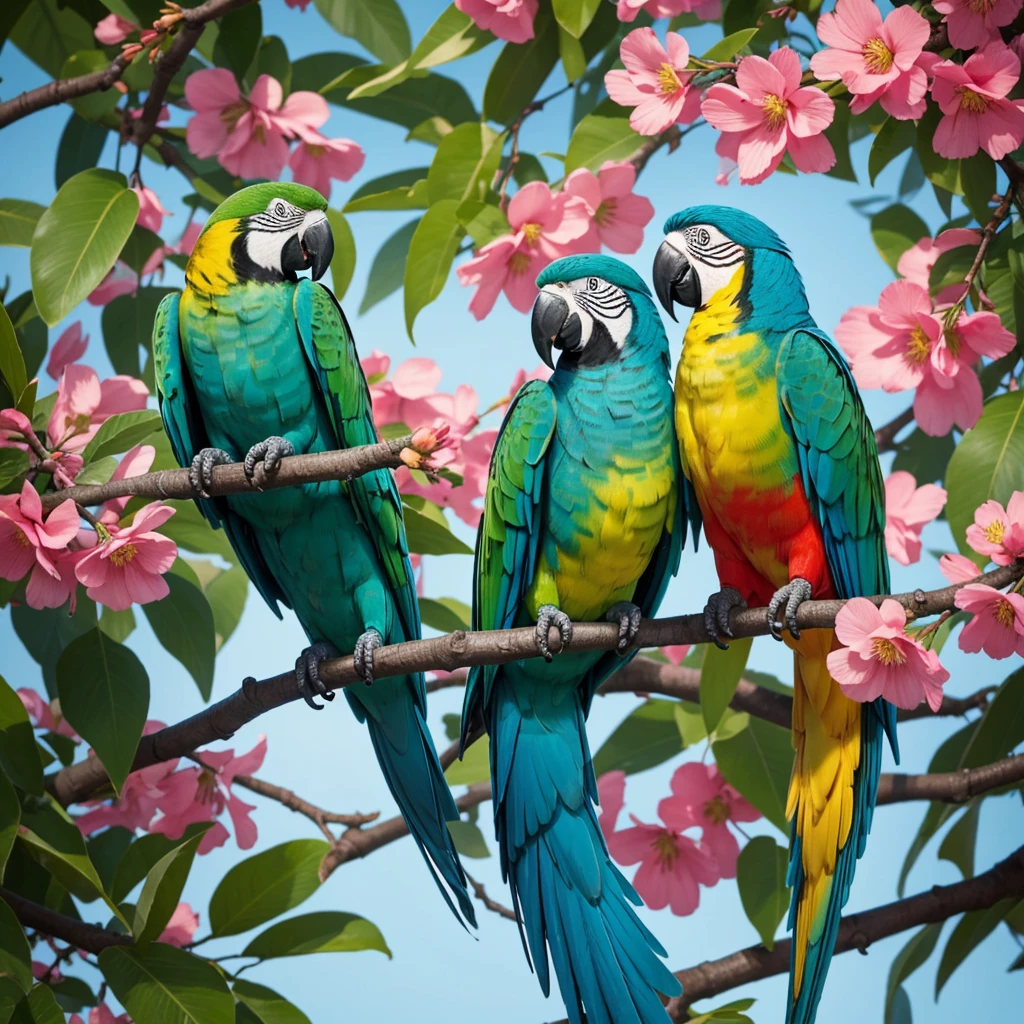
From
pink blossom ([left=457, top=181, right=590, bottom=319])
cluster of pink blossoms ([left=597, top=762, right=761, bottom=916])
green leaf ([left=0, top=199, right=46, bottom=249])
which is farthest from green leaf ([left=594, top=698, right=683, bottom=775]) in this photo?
green leaf ([left=0, top=199, right=46, bottom=249])

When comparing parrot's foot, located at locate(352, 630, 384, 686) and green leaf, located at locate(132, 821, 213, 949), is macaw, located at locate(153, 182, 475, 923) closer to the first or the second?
parrot's foot, located at locate(352, 630, 384, 686)

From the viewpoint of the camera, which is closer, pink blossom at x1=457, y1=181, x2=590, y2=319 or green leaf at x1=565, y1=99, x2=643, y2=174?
pink blossom at x1=457, y1=181, x2=590, y2=319

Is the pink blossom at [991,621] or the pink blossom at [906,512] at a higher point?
the pink blossom at [906,512]

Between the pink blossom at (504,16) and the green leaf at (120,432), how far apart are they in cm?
69

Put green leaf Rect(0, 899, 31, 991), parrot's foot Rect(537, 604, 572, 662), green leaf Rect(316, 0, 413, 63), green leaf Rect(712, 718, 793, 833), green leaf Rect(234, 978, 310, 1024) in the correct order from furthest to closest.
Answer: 1. green leaf Rect(316, 0, 413, 63)
2. green leaf Rect(712, 718, 793, 833)
3. green leaf Rect(234, 978, 310, 1024)
4. green leaf Rect(0, 899, 31, 991)
5. parrot's foot Rect(537, 604, 572, 662)

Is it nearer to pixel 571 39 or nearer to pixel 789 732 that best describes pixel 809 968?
pixel 789 732

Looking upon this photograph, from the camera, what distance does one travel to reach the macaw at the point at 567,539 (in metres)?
1.44

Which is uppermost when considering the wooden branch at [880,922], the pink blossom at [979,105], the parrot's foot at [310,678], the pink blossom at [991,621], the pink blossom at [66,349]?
the pink blossom at [66,349]

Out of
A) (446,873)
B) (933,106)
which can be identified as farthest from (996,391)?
(446,873)

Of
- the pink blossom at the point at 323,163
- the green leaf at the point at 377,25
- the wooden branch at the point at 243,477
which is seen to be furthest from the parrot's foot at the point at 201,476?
the green leaf at the point at 377,25

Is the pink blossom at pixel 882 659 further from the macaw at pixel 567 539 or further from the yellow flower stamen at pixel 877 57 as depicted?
the yellow flower stamen at pixel 877 57

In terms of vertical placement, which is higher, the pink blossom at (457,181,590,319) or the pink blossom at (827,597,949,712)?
the pink blossom at (457,181,590,319)

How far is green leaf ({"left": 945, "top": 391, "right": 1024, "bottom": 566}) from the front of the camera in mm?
1471

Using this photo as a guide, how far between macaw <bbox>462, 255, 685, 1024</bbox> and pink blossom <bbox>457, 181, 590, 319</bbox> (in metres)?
0.17
